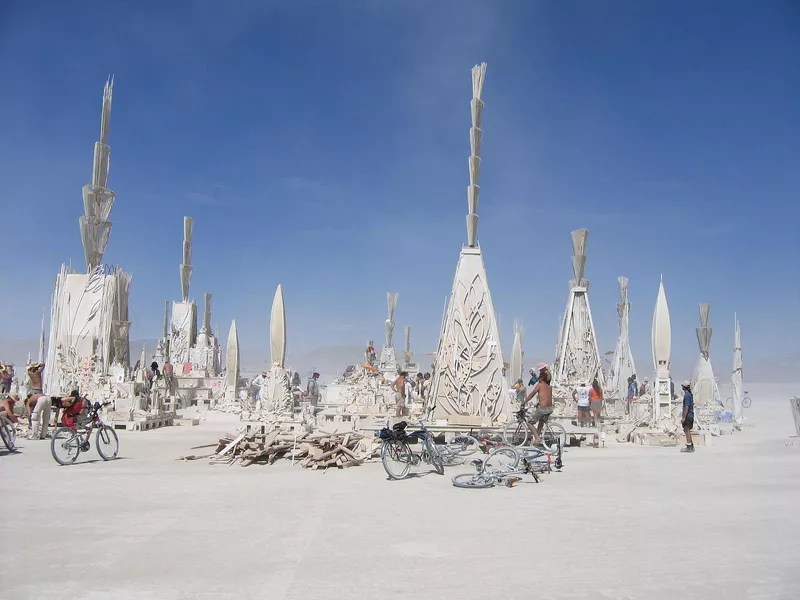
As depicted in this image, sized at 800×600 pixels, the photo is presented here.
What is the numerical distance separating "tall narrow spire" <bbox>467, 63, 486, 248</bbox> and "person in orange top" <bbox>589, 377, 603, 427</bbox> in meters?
5.30

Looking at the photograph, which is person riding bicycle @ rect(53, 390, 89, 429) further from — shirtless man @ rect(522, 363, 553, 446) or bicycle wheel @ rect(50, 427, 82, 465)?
shirtless man @ rect(522, 363, 553, 446)

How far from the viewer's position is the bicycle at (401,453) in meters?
8.20

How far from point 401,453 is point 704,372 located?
13.2m

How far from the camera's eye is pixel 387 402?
17.9 metres

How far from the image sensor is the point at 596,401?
15422mm

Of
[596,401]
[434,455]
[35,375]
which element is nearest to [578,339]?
[596,401]

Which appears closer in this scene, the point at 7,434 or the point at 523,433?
the point at 7,434

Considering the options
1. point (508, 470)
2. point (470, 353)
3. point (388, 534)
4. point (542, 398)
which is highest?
point (470, 353)

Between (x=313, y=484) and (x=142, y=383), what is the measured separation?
9116 mm

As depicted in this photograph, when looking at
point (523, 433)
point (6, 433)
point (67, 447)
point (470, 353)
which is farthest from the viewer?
point (470, 353)

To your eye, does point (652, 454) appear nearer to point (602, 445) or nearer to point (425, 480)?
point (602, 445)

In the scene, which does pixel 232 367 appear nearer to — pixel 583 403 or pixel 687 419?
pixel 583 403

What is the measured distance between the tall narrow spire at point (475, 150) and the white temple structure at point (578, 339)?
15.7 ft

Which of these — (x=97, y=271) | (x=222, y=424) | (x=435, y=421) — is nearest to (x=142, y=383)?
(x=222, y=424)
